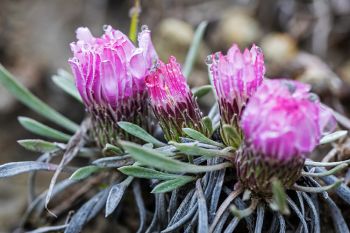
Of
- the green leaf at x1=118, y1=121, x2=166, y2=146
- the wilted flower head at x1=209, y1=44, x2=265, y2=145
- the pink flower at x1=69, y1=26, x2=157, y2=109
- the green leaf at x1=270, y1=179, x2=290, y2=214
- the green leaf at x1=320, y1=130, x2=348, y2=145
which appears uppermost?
the pink flower at x1=69, y1=26, x2=157, y2=109

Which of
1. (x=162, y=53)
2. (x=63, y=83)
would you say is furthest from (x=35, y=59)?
(x=63, y=83)

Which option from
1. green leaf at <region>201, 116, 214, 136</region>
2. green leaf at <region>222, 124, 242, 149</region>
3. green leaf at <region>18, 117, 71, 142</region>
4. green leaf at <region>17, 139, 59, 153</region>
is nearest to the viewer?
green leaf at <region>222, 124, 242, 149</region>

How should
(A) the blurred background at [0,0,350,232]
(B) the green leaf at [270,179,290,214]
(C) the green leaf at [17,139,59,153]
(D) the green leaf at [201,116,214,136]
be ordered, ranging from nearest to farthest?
(B) the green leaf at [270,179,290,214], (D) the green leaf at [201,116,214,136], (C) the green leaf at [17,139,59,153], (A) the blurred background at [0,0,350,232]

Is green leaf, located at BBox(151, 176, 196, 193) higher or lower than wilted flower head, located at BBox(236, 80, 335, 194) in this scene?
lower

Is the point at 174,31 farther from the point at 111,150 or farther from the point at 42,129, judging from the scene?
the point at 111,150

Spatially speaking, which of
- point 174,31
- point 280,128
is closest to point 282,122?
point 280,128

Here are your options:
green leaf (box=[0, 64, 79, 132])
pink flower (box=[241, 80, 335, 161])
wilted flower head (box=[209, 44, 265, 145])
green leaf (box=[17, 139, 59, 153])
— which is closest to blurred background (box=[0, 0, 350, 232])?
green leaf (box=[0, 64, 79, 132])

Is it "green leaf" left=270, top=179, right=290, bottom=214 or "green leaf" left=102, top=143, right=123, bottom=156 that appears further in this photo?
"green leaf" left=102, top=143, right=123, bottom=156

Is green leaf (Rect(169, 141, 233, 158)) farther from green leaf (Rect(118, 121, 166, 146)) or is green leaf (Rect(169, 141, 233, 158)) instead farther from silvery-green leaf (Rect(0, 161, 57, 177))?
silvery-green leaf (Rect(0, 161, 57, 177))
